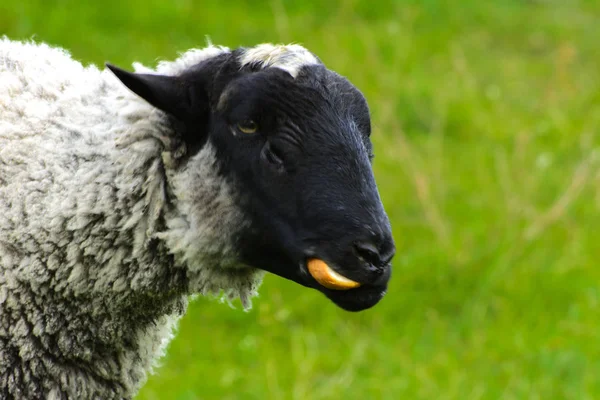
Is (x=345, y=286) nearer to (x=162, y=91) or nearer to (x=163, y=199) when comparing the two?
(x=163, y=199)

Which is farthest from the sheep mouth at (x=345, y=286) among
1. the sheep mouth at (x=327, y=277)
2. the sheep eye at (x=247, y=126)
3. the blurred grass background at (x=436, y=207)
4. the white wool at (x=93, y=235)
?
the blurred grass background at (x=436, y=207)

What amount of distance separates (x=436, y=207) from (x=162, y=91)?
496 cm

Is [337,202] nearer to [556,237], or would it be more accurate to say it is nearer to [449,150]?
[556,237]

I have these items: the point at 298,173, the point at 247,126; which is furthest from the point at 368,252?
the point at 247,126

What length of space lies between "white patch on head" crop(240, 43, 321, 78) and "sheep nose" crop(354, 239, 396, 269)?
1.94ft

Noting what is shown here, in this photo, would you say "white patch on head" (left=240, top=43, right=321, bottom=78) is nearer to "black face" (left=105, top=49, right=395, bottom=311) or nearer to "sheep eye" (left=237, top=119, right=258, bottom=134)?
→ "black face" (left=105, top=49, right=395, bottom=311)

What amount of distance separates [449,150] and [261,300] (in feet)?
11.0

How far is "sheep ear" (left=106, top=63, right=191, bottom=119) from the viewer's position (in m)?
2.93

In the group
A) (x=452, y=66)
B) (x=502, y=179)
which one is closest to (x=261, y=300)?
(x=502, y=179)

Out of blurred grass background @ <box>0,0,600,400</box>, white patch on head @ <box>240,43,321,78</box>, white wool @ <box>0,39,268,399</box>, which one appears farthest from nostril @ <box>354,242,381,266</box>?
blurred grass background @ <box>0,0,600,400</box>

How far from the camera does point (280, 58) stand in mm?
3006

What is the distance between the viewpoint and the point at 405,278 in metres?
6.72

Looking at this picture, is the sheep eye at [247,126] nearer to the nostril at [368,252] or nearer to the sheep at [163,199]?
the sheep at [163,199]

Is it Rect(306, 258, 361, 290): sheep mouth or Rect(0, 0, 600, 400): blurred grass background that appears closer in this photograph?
Rect(306, 258, 361, 290): sheep mouth
